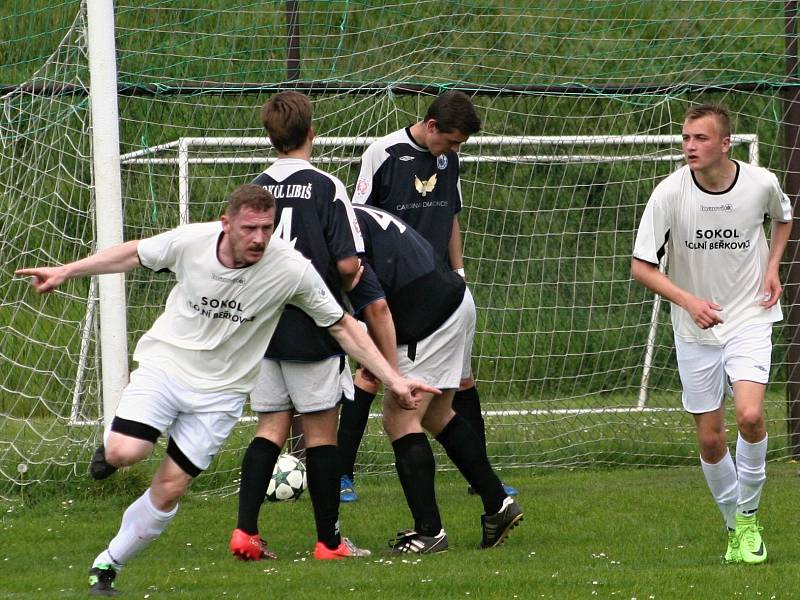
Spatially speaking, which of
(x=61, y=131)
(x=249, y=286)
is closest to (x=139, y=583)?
(x=249, y=286)

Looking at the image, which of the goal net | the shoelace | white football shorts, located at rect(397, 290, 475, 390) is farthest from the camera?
the goal net

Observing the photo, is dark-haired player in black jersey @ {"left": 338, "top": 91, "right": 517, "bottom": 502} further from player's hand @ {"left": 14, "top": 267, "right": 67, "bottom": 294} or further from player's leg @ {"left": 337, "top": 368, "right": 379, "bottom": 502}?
A: player's hand @ {"left": 14, "top": 267, "right": 67, "bottom": 294}

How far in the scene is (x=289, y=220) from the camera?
18.8 feet

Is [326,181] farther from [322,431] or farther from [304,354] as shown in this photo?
[322,431]

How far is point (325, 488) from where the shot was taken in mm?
5816

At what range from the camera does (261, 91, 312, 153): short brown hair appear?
5719 mm

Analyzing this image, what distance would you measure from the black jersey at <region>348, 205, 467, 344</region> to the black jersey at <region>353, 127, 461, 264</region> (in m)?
0.89

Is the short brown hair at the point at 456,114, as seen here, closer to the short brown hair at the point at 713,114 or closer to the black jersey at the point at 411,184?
the black jersey at the point at 411,184

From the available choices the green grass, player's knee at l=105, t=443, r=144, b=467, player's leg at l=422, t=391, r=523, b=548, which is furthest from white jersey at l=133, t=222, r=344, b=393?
player's leg at l=422, t=391, r=523, b=548

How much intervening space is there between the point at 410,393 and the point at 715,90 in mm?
4454

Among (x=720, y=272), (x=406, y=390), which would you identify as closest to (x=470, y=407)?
(x=720, y=272)

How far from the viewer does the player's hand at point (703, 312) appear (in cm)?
546

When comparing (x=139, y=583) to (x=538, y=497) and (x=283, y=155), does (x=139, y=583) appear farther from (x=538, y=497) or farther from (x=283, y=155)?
(x=538, y=497)

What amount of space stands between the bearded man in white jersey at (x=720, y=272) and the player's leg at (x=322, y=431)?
145cm
